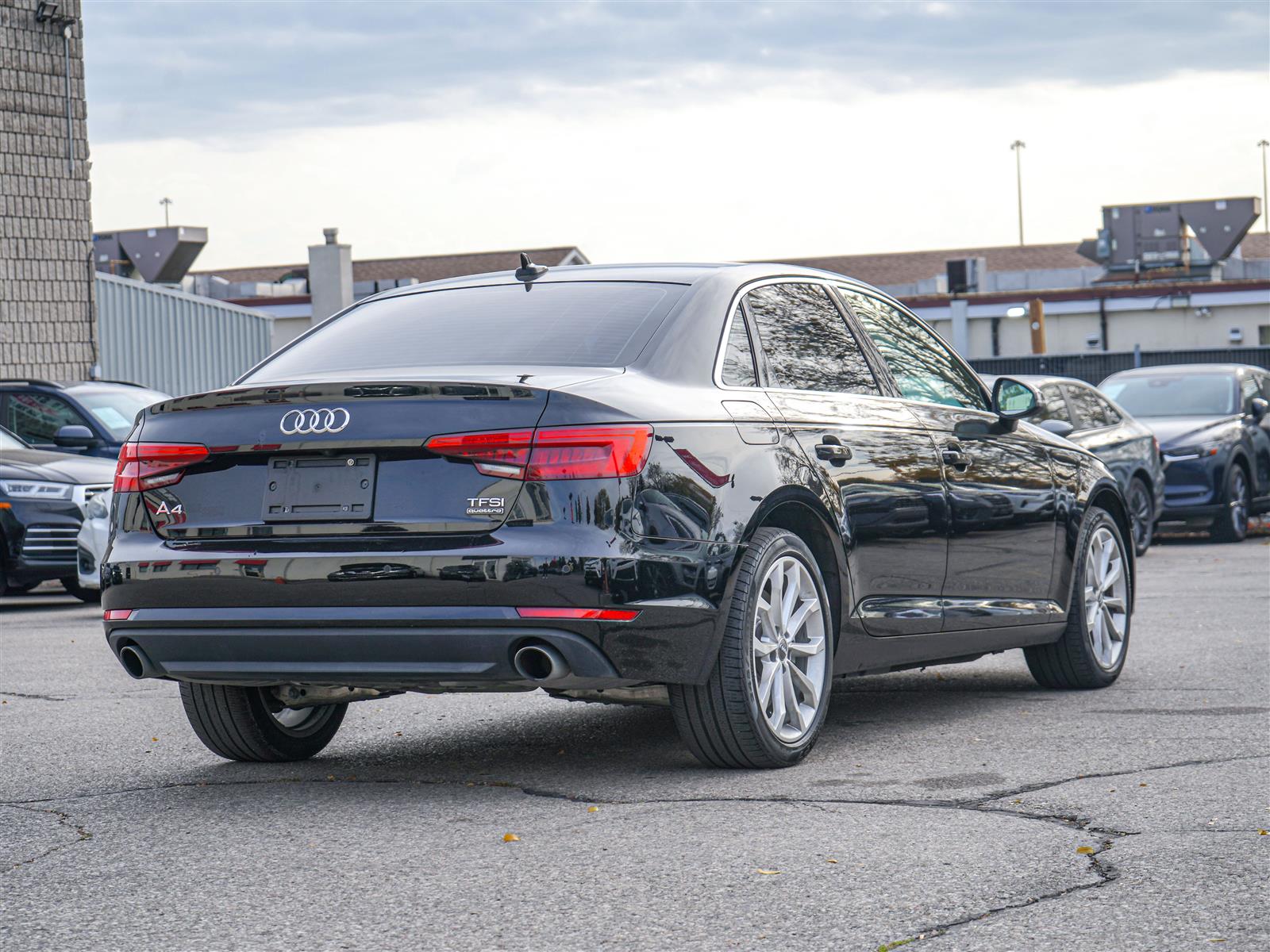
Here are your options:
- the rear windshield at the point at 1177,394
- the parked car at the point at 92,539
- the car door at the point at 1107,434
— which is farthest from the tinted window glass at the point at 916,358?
the rear windshield at the point at 1177,394

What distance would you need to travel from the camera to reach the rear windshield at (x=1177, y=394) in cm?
1855

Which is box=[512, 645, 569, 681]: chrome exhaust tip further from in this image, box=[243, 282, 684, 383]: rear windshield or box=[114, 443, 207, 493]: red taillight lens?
box=[114, 443, 207, 493]: red taillight lens

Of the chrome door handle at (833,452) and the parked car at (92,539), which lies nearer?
the chrome door handle at (833,452)

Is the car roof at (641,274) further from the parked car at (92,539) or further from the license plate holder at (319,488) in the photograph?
the parked car at (92,539)

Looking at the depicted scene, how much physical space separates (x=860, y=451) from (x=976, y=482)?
35.2 inches

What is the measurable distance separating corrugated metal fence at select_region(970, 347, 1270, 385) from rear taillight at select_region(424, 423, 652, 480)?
78.9 feet

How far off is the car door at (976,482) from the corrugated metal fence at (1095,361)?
847 inches

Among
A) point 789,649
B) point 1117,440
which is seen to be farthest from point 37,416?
point 789,649

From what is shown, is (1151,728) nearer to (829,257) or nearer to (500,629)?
(500,629)

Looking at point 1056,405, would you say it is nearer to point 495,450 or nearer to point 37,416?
point 37,416

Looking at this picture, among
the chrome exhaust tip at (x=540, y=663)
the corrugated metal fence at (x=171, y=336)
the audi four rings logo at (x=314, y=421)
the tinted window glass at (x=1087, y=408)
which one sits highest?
the corrugated metal fence at (x=171, y=336)

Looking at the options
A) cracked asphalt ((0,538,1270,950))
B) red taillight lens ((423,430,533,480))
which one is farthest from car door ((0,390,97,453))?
red taillight lens ((423,430,533,480))

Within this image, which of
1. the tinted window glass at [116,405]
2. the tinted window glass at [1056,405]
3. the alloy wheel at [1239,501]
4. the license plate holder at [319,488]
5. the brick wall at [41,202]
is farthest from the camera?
the brick wall at [41,202]

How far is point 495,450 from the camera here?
17.0 ft
